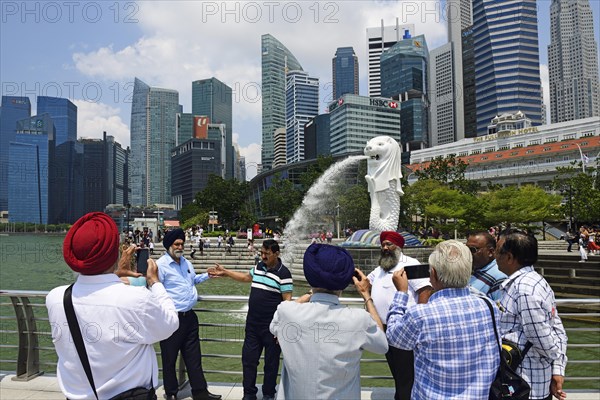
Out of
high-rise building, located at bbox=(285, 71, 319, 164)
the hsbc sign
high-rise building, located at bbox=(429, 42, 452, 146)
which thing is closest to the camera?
the hsbc sign

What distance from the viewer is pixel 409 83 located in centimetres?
14638

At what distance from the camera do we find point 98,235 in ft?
7.12

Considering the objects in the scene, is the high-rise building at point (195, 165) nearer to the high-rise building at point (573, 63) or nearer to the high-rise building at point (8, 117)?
the high-rise building at point (8, 117)

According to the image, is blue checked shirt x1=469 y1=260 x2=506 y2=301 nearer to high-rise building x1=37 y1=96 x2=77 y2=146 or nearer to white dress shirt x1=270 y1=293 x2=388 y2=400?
white dress shirt x1=270 y1=293 x2=388 y2=400

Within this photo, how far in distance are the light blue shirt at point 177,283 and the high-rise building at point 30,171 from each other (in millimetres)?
121891

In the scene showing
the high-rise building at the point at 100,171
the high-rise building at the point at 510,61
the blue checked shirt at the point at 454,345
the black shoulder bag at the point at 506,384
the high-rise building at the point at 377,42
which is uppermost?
the high-rise building at the point at 377,42

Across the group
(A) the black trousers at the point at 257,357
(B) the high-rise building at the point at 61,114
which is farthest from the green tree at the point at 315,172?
(B) the high-rise building at the point at 61,114

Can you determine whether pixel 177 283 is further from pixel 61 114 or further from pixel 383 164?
pixel 61 114

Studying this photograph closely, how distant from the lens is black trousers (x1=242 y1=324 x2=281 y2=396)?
3957mm

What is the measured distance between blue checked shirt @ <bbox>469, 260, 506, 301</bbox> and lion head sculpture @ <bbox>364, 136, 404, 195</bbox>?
15101 millimetres

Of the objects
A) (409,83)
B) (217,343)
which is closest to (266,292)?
(217,343)

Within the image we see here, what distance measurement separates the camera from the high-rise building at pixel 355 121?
4188 inches

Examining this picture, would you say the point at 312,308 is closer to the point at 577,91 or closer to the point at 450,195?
the point at 450,195

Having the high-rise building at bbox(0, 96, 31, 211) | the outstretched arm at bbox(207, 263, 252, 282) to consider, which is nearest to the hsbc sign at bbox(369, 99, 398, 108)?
the high-rise building at bbox(0, 96, 31, 211)
